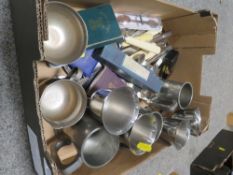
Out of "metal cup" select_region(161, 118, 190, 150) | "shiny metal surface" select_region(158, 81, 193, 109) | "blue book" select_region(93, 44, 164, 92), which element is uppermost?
"blue book" select_region(93, 44, 164, 92)

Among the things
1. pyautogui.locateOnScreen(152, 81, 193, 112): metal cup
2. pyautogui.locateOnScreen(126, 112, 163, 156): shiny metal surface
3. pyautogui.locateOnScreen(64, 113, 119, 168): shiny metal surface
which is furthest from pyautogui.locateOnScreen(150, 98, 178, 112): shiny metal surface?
pyautogui.locateOnScreen(64, 113, 119, 168): shiny metal surface

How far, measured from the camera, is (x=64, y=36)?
0.61 m

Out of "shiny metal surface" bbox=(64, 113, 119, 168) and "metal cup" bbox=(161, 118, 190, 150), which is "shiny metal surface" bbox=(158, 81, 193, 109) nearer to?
"metal cup" bbox=(161, 118, 190, 150)

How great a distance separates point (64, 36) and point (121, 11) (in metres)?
0.23

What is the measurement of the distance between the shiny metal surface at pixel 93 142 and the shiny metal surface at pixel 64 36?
0.53 feet

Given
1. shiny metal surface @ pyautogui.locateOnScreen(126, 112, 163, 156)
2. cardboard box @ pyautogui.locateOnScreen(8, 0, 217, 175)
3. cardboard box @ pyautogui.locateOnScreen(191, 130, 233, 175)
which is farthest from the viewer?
cardboard box @ pyautogui.locateOnScreen(191, 130, 233, 175)

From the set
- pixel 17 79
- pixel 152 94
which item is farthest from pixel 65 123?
pixel 152 94

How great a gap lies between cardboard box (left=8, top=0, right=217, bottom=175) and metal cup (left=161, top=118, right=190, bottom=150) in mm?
49

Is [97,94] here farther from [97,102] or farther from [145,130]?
[145,130]

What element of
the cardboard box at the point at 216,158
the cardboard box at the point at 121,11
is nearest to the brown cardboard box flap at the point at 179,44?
the cardboard box at the point at 121,11

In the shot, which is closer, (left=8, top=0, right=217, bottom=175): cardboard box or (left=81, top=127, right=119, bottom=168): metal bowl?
(left=8, top=0, right=217, bottom=175): cardboard box

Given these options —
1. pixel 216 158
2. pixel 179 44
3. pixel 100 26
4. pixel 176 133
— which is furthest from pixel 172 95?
pixel 216 158

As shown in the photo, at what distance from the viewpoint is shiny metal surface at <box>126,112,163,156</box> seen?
28.2 inches

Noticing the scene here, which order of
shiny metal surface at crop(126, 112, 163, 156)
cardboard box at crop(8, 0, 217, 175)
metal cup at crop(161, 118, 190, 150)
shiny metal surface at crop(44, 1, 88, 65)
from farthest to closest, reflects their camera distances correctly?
metal cup at crop(161, 118, 190, 150)
shiny metal surface at crop(126, 112, 163, 156)
shiny metal surface at crop(44, 1, 88, 65)
cardboard box at crop(8, 0, 217, 175)
